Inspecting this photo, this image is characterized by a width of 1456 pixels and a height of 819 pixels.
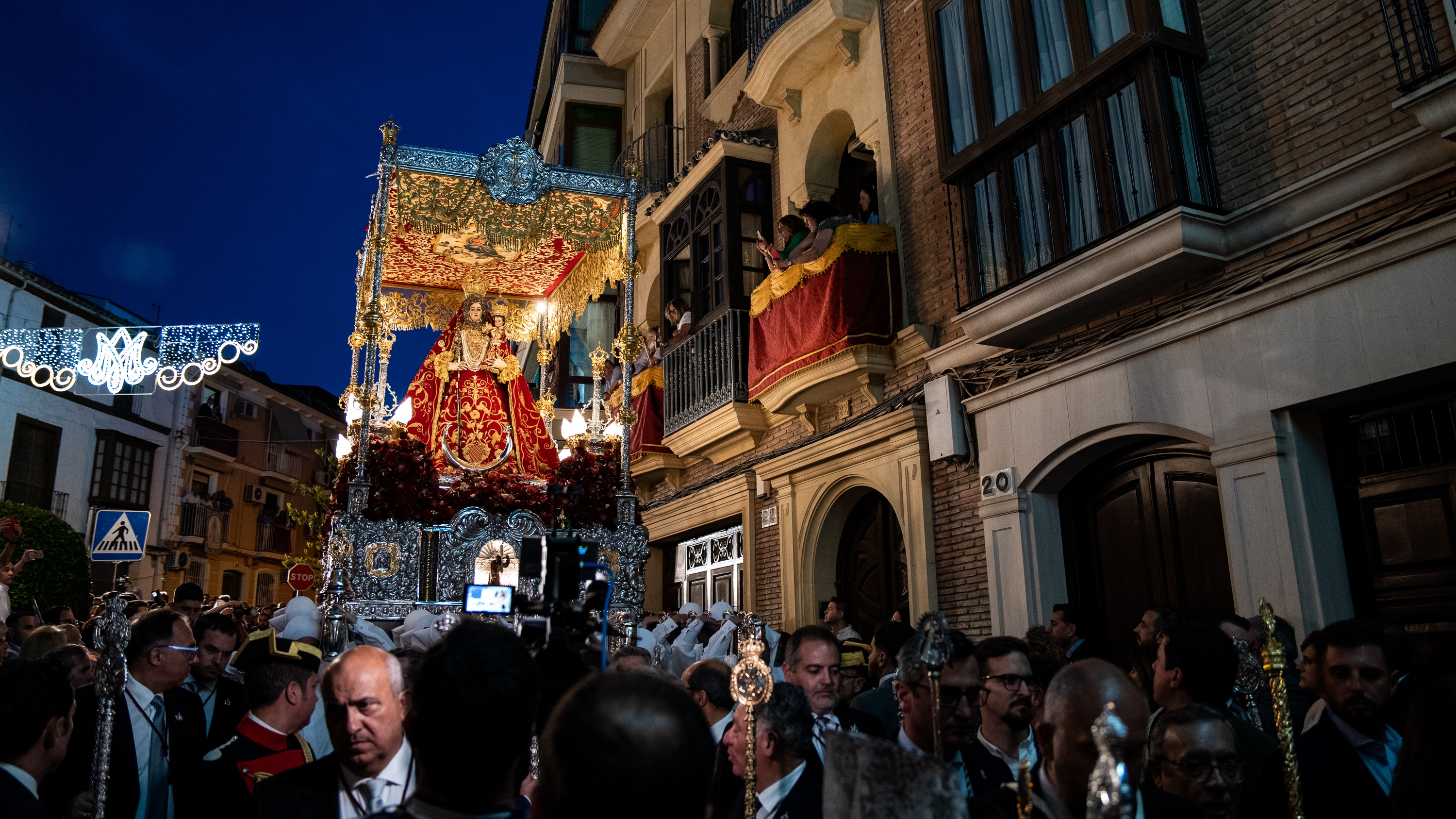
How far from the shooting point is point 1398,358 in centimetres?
578

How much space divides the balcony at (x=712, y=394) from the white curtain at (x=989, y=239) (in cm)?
424

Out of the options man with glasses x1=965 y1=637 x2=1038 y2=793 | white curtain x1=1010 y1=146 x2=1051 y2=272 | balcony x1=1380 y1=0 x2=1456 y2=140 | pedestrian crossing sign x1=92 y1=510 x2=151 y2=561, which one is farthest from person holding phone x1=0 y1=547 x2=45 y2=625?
balcony x1=1380 y1=0 x2=1456 y2=140

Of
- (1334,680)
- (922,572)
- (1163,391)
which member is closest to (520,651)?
(1334,680)

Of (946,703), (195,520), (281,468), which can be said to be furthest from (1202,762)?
(281,468)

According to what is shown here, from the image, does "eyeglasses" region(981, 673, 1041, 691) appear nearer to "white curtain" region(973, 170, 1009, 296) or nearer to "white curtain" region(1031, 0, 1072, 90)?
"white curtain" region(973, 170, 1009, 296)

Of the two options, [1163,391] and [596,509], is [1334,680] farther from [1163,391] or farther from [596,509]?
[596,509]

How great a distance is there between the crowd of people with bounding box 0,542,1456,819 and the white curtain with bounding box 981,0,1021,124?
5.12 metres

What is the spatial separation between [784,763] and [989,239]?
21.4 feet

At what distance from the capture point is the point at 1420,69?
586 cm

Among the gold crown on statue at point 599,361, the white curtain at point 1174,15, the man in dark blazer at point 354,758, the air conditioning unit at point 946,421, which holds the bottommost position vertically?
the man in dark blazer at point 354,758

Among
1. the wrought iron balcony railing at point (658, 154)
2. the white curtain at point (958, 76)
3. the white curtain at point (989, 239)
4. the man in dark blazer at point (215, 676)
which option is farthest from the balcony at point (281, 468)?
the man in dark blazer at point (215, 676)

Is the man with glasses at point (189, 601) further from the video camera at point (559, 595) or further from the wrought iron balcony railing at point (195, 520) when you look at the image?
the wrought iron balcony railing at point (195, 520)

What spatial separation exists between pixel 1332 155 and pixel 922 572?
4.90 meters

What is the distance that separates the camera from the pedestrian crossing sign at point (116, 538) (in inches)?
342
